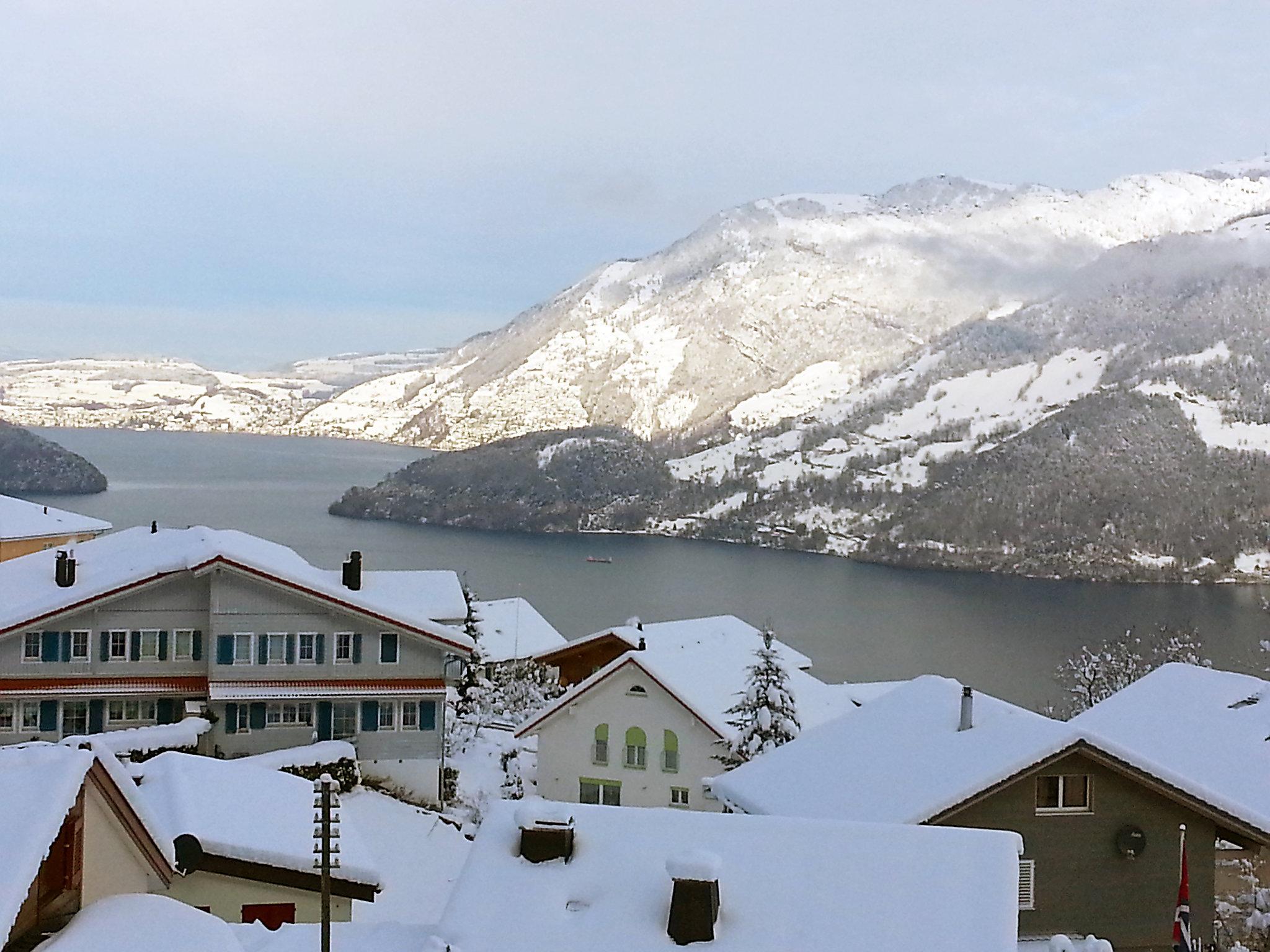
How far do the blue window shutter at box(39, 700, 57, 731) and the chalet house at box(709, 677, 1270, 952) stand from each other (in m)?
14.5

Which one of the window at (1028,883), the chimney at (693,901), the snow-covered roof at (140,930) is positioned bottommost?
the window at (1028,883)

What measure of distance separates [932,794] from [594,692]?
12.2m

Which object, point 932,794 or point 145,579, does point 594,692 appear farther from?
point 932,794

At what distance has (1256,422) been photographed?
180 m

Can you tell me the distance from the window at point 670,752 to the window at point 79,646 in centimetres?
1048

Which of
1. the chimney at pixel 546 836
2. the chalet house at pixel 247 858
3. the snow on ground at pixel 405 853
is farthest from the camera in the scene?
the snow on ground at pixel 405 853

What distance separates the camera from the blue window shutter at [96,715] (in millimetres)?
22203

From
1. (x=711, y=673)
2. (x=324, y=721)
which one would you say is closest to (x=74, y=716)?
(x=324, y=721)

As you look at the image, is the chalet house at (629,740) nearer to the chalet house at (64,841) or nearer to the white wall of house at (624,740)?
the white wall of house at (624,740)

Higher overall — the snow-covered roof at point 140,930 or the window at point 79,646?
the snow-covered roof at point 140,930

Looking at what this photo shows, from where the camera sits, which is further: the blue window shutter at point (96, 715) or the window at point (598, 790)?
the window at point (598, 790)

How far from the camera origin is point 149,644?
22.6m

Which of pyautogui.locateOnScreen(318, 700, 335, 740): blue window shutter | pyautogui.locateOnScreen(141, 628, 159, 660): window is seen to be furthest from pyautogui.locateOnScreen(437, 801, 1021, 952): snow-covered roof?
pyautogui.locateOnScreen(141, 628, 159, 660): window

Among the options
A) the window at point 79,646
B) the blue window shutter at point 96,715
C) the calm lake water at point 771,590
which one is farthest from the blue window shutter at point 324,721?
the calm lake water at point 771,590
